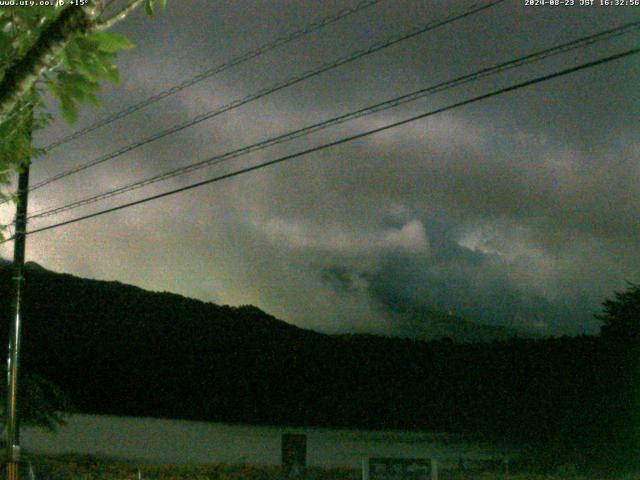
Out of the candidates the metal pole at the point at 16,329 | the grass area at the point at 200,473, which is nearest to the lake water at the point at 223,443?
the grass area at the point at 200,473

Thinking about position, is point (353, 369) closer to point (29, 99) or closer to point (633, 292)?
Answer: point (633, 292)

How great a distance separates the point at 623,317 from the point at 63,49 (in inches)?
1559

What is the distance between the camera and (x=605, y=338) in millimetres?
39219

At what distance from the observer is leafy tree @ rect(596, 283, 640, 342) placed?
3891 cm

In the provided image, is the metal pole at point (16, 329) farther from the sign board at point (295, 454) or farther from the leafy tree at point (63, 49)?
the leafy tree at point (63, 49)

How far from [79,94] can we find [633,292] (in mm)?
40408

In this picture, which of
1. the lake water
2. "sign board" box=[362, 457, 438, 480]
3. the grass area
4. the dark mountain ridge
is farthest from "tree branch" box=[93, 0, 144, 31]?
the dark mountain ridge

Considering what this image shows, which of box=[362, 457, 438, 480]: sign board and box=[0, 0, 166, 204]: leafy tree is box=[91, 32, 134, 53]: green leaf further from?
box=[362, 457, 438, 480]: sign board

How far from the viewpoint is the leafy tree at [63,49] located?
3.38 m

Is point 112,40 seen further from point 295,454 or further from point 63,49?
point 295,454

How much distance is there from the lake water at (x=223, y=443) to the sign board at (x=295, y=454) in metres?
5.21

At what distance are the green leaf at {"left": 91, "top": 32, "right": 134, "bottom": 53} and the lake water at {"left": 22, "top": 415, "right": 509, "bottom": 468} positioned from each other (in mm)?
Result: 19884

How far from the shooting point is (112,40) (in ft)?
11.2

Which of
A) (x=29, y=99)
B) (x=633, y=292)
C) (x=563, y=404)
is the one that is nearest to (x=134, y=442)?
(x=563, y=404)
